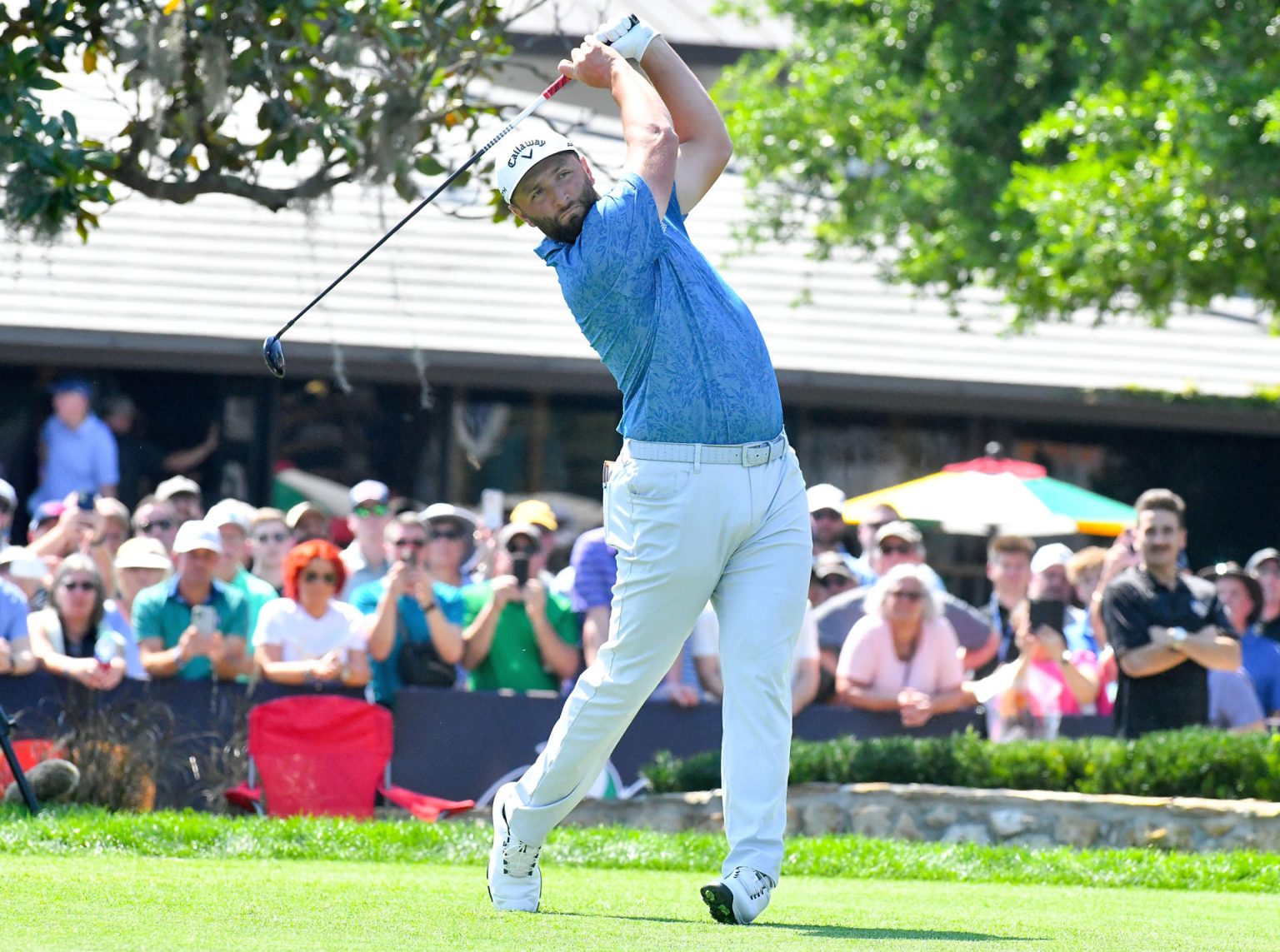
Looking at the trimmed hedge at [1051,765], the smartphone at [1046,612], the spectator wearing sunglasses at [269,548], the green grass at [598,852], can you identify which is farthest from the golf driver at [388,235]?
the spectator wearing sunglasses at [269,548]

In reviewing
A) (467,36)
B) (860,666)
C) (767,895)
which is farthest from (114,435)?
(767,895)

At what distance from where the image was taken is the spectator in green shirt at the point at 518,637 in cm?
1010

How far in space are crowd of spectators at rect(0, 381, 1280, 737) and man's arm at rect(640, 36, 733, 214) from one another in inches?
164

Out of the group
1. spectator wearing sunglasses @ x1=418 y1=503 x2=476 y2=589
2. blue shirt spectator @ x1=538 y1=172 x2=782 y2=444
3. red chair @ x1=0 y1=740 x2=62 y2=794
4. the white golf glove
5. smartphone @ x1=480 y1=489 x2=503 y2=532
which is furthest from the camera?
smartphone @ x1=480 y1=489 x2=503 y2=532

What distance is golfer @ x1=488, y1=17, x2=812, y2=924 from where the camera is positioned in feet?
16.0

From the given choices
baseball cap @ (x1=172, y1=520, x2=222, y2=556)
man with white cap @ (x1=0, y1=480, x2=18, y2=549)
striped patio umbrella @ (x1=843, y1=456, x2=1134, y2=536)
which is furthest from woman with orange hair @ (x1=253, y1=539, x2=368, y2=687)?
striped patio umbrella @ (x1=843, y1=456, x2=1134, y2=536)

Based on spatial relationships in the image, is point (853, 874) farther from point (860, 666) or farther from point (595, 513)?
point (595, 513)

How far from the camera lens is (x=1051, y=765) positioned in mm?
8914

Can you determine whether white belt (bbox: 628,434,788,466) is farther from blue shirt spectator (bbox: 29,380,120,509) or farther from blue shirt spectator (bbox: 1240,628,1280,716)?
blue shirt spectator (bbox: 29,380,120,509)

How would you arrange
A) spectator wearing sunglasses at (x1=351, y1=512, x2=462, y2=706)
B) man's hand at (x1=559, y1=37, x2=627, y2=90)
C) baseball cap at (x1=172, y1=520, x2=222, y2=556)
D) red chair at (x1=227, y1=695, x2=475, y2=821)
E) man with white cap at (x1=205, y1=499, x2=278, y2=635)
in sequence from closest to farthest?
man's hand at (x1=559, y1=37, x2=627, y2=90)
red chair at (x1=227, y1=695, x2=475, y2=821)
spectator wearing sunglasses at (x1=351, y1=512, x2=462, y2=706)
baseball cap at (x1=172, y1=520, x2=222, y2=556)
man with white cap at (x1=205, y1=499, x2=278, y2=635)

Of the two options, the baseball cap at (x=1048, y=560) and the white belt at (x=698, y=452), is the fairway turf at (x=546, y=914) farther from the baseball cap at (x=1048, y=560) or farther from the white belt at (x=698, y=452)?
the baseball cap at (x=1048, y=560)

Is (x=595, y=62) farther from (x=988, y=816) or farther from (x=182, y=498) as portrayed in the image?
(x=182, y=498)

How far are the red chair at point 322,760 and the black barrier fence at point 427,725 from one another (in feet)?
0.87

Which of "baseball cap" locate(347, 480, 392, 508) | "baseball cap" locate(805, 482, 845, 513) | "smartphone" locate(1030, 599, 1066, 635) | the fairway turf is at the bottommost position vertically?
the fairway turf
